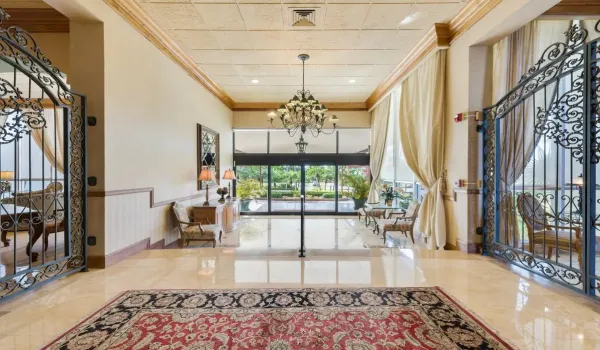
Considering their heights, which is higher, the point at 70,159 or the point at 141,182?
the point at 70,159

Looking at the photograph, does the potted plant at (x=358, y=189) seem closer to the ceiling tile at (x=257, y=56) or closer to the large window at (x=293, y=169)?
the large window at (x=293, y=169)

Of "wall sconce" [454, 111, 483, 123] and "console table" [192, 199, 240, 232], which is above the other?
Result: "wall sconce" [454, 111, 483, 123]

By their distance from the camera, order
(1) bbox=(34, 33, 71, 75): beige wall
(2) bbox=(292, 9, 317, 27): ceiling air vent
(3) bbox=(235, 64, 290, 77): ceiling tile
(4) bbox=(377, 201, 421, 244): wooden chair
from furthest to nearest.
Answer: (3) bbox=(235, 64, 290, 77): ceiling tile
(4) bbox=(377, 201, 421, 244): wooden chair
(1) bbox=(34, 33, 71, 75): beige wall
(2) bbox=(292, 9, 317, 27): ceiling air vent

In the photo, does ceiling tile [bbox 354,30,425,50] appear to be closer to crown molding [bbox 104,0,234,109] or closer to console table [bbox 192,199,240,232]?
crown molding [bbox 104,0,234,109]

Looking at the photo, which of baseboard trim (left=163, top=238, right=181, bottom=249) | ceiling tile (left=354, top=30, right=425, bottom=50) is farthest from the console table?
ceiling tile (left=354, top=30, right=425, bottom=50)

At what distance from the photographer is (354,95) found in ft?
26.8

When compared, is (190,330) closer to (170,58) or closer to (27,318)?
(27,318)

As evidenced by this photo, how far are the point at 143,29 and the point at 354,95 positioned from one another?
5.69m

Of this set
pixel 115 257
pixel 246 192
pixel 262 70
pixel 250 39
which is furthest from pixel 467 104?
pixel 246 192

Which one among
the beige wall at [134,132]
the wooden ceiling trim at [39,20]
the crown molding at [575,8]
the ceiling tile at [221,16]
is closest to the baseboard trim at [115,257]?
the beige wall at [134,132]

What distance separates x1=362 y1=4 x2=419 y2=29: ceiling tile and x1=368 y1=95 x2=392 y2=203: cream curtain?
3.20 m

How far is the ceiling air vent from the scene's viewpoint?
12.8ft

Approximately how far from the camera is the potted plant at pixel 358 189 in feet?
29.7

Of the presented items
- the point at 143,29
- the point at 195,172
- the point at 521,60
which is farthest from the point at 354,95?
the point at 143,29
